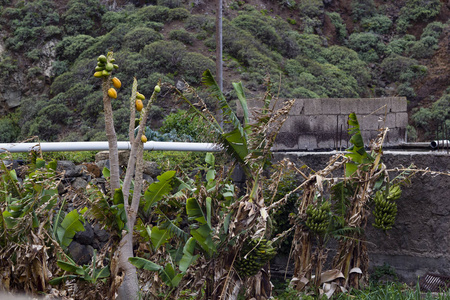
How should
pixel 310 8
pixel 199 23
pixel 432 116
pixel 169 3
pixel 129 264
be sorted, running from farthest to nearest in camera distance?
pixel 310 8 < pixel 169 3 < pixel 199 23 < pixel 432 116 < pixel 129 264

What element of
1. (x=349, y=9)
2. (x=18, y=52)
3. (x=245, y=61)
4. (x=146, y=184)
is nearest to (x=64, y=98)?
(x=18, y=52)

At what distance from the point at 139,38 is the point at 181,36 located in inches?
77.3

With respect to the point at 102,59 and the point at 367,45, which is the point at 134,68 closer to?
the point at 367,45

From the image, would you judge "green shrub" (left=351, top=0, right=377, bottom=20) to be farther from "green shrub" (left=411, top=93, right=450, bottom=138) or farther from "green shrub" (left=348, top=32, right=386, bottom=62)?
"green shrub" (left=411, top=93, right=450, bottom=138)

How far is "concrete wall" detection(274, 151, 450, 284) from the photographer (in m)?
5.49

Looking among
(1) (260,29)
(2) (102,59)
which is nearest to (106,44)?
(1) (260,29)

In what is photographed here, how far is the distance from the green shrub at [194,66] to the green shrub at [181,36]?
77.5 inches

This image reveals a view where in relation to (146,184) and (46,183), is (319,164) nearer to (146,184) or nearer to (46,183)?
(146,184)

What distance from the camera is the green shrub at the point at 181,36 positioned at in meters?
21.9

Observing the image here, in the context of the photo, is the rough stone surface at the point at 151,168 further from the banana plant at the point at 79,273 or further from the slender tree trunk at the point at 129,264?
the banana plant at the point at 79,273

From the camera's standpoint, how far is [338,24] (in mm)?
29297

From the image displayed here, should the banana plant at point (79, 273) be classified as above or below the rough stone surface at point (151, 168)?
below

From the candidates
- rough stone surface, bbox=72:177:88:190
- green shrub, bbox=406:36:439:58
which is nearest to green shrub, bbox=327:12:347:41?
green shrub, bbox=406:36:439:58

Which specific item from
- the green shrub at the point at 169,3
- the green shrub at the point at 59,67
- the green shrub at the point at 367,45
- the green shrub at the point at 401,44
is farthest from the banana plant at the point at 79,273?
the green shrub at the point at 401,44
